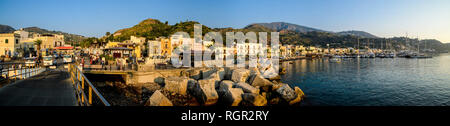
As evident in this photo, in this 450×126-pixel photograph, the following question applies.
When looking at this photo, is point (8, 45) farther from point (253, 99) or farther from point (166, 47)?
point (253, 99)

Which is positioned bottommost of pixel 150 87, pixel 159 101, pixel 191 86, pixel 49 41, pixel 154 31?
pixel 150 87

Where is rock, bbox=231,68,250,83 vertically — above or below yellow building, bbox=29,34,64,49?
below

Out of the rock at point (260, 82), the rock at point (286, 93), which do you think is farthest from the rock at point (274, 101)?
the rock at point (260, 82)

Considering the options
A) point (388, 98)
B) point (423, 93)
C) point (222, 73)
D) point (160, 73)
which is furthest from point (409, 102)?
point (160, 73)

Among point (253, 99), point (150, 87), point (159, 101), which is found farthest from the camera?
point (150, 87)

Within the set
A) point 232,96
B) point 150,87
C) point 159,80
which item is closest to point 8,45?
point 159,80

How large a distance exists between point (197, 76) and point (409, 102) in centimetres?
1868

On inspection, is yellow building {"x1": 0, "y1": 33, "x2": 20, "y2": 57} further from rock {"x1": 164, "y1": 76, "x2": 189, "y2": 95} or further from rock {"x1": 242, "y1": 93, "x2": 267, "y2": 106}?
rock {"x1": 242, "y1": 93, "x2": 267, "y2": 106}

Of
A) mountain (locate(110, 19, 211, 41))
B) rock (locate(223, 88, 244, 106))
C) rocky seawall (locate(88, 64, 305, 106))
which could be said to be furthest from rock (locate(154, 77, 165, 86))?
mountain (locate(110, 19, 211, 41))

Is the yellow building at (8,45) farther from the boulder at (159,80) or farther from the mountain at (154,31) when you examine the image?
the boulder at (159,80)

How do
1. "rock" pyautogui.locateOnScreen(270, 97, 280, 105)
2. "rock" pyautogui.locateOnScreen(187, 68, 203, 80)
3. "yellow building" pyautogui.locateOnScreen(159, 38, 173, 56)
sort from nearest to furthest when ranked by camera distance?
"rock" pyautogui.locateOnScreen(270, 97, 280, 105) < "rock" pyautogui.locateOnScreen(187, 68, 203, 80) < "yellow building" pyautogui.locateOnScreen(159, 38, 173, 56)

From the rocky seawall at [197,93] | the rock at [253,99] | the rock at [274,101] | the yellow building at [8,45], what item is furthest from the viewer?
the yellow building at [8,45]
